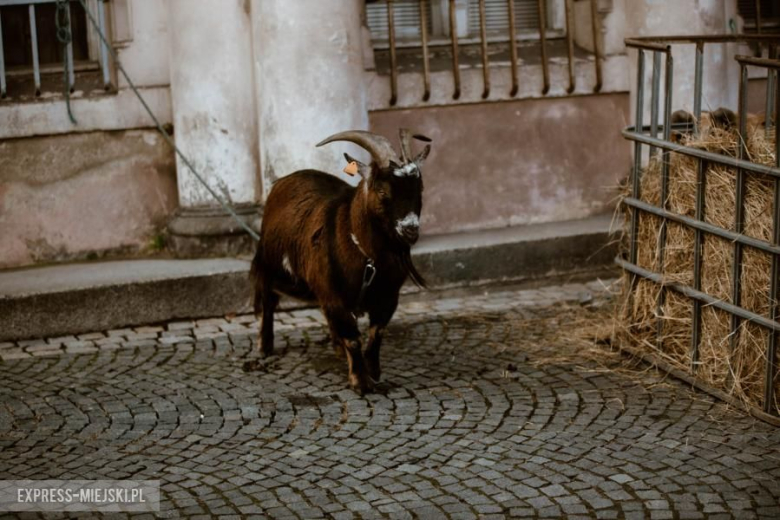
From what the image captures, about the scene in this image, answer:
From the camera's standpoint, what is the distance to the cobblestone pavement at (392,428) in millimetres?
5398

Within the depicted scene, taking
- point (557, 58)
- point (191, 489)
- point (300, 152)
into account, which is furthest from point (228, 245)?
point (191, 489)

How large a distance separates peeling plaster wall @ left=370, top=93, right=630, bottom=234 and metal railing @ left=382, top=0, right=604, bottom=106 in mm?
176

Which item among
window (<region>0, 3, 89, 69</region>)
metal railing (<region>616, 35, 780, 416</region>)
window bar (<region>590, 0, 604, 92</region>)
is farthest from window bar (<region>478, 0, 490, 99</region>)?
window (<region>0, 3, 89, 69</region>)

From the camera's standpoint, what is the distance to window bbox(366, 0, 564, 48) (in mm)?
9961

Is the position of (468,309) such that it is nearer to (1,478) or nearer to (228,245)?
(228,245)

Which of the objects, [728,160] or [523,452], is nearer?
[523,452]

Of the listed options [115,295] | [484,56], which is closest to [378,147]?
[115,295]

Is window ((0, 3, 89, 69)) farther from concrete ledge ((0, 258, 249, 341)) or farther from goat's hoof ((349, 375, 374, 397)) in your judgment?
goat's hoof ((349, 375, 374, 397))

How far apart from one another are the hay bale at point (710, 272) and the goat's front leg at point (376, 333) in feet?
5.29

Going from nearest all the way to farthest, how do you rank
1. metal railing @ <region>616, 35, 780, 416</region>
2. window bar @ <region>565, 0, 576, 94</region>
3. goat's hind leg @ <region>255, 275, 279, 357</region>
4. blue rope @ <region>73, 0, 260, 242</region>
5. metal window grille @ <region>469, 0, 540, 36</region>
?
metal railing @ <region>616, 35, 780, 416</region> → goat's hind leg @ <region>255, 275, 279, 357</region> → blue rope @ <region>73, 0, 260, 242</region> → window bar @ <region>565, 0, 576, 94</region> → metal window grille @ <region>469, 0, 540, 36</region>

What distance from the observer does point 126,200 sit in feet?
31.1

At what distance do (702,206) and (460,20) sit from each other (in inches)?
153

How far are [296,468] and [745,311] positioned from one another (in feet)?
8.38

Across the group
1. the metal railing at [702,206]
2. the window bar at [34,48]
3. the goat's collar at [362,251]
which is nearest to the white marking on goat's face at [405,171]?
the goat's collar at [362,251]
